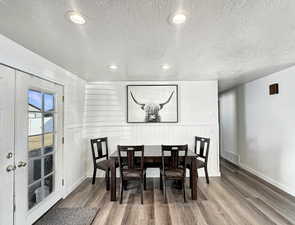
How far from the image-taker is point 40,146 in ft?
8.23

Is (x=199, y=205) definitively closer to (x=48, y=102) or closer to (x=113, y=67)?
(x=113, y=67)

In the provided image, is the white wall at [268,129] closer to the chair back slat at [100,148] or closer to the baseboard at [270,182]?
the baseboard at [270,182]

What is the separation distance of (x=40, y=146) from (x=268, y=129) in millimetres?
Result: 4517

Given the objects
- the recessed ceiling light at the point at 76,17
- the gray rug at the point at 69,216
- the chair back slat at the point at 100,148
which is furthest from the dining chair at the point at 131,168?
the recessed ceiling light at the point at 76,17

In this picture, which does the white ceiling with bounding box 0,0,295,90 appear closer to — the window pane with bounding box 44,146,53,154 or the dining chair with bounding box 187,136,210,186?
the window pane with bounding box 44,146,53,154

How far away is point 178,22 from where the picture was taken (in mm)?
1563

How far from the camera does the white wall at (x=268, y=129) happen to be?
126 inches

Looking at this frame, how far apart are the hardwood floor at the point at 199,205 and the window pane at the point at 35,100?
1713mm

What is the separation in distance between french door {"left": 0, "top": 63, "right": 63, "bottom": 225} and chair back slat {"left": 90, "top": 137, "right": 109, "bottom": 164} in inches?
29.1

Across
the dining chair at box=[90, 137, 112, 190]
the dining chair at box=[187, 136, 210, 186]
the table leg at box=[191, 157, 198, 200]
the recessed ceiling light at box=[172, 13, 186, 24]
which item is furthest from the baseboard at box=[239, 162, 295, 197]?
the recessed ceiling light at box=[172, 13, 186, 24]

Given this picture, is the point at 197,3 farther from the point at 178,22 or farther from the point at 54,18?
the point at 54,18

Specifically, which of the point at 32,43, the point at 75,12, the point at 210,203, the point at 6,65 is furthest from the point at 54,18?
the point at 210,203

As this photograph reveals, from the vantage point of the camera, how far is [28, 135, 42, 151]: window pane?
2.29 m

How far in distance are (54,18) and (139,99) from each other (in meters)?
2.87
